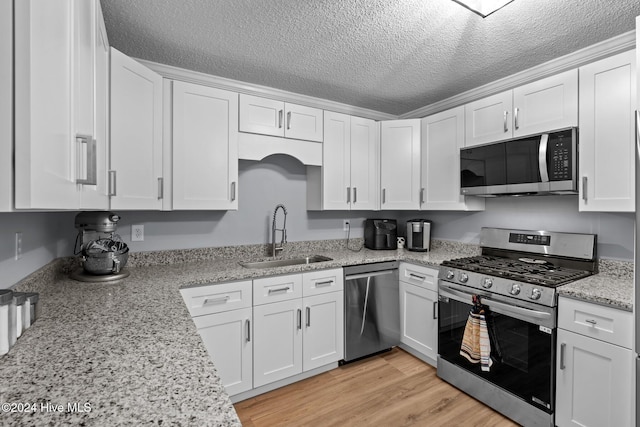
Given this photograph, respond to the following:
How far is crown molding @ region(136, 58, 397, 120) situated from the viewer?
2438 mm

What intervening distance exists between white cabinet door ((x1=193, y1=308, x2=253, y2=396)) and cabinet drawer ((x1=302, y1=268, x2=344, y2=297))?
49cm

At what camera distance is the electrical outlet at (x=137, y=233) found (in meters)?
2.34

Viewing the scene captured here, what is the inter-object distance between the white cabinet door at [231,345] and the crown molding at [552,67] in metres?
2.71

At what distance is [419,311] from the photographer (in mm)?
2691

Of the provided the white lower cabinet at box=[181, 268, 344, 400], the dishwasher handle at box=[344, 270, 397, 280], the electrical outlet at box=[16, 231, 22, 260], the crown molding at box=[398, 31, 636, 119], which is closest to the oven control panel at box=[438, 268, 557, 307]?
the dishwasher handle at box=[344, 270, 397, 280]

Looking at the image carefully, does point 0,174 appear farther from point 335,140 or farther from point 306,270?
point 335,140

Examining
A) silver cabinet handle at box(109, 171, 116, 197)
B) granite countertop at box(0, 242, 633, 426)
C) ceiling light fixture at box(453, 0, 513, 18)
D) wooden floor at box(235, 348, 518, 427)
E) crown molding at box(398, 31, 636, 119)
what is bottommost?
wooden floor at box(235, 348, 518, 427)

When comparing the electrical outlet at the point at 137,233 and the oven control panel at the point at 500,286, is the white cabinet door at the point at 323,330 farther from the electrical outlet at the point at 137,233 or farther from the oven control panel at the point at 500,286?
the electrical outlet at the point at 137,233

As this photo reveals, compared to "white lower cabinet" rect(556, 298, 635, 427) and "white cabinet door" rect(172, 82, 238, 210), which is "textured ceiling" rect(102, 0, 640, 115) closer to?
"white cabinet door" rect(172, 82, 238, 210)

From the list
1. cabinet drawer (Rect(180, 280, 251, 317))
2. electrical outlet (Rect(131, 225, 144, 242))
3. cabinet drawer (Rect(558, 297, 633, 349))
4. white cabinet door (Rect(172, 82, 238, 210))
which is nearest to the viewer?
cabinet drawer (Rect(558, 297, 633, 349))

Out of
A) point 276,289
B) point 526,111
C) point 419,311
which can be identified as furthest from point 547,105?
point 276,289

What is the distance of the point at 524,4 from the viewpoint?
5.48ft

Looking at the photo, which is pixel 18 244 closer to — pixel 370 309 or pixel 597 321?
pixel 370 309

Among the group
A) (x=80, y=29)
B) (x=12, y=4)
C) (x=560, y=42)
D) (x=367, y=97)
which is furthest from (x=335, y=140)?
(x=12, y=4)
